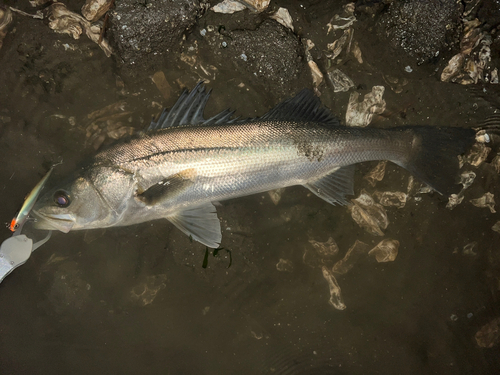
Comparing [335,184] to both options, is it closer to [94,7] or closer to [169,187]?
[169,187]

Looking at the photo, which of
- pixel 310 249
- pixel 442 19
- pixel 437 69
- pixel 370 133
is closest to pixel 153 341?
pixel 310 249

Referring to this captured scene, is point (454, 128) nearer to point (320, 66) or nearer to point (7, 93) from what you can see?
point (320, 66)

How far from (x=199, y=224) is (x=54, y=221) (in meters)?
1.30

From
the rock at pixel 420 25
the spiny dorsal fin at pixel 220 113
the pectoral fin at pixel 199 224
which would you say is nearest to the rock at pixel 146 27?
the spiny dorsal fin at pixel 220 113

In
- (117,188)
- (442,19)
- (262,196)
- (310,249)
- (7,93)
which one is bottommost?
(310,249)

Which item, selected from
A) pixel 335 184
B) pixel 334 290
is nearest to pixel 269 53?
pixel 335 184

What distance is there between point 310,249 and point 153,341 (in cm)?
204

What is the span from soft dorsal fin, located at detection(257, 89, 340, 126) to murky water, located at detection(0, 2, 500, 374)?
0.44m

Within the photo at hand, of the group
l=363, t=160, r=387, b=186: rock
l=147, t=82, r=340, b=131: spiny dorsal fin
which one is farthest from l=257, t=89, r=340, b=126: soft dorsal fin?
l=363, t=160, r=387, b=186: rock

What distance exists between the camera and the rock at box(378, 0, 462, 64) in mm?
3225

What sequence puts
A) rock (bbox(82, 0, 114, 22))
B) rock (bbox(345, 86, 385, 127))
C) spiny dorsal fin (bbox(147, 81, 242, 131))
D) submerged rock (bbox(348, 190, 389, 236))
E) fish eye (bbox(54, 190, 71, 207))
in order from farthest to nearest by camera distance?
submerged rock (bbox(348, 190, 389, 236)), rock (bbox(345, 86, 385, 127)), rock (bbox(82, 0, 114, 22)), spiny dorsal fin (bbox(147, 81, 242, 131)), fish eye (bbox(54, 190, 71, 207))

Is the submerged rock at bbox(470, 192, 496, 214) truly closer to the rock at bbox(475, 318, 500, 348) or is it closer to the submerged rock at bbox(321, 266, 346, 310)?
the rock at bbox(475, 318, 500, 348)

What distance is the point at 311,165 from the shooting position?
2.95 meters

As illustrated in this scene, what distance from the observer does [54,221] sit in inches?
108
